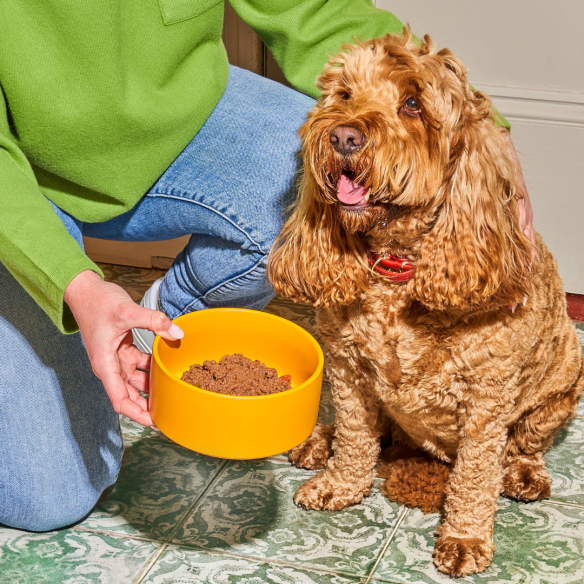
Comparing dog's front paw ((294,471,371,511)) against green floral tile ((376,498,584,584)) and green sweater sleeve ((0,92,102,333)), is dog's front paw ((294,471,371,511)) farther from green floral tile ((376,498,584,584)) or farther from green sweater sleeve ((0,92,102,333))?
green sweater sleeve ((0,92,102,333))

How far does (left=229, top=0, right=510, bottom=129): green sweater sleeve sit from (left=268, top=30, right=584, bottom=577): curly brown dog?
1.11ft

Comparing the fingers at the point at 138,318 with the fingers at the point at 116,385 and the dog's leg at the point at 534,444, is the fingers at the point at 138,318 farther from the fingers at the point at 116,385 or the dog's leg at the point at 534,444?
the dog's leg at the point at 534,444

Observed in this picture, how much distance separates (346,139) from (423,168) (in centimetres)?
15

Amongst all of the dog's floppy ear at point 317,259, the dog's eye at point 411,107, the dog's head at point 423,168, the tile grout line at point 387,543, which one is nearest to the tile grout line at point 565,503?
the tile grout line at point 387,543

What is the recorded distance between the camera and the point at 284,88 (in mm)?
1979

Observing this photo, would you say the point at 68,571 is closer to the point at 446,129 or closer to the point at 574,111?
the point at 446,129

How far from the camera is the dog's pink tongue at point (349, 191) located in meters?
1.40

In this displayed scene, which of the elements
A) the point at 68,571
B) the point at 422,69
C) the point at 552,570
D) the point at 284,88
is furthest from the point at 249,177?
the point at 552,570

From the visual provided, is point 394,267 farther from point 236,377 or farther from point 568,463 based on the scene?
point 568,463

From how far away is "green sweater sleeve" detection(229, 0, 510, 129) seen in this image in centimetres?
179

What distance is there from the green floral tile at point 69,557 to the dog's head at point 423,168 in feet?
2.72

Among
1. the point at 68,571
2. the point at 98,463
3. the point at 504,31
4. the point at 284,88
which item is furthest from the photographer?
the point at 504,31

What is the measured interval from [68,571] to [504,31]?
2083mm

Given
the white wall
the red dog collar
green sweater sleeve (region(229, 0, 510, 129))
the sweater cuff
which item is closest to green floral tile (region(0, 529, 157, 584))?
the sweater cuff
